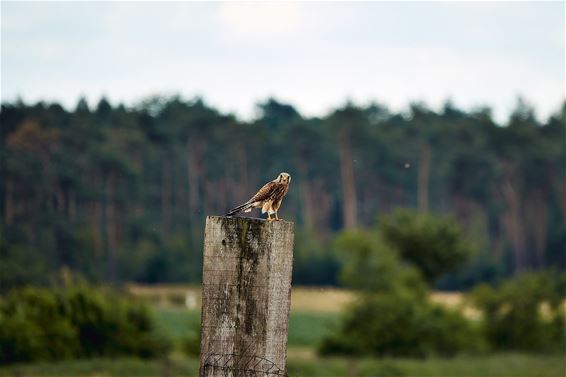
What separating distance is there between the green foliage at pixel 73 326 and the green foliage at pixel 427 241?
17224 millimetres

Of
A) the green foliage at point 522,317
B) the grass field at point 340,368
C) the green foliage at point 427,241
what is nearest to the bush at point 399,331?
the green foliage at point 522,317

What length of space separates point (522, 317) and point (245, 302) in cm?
4465

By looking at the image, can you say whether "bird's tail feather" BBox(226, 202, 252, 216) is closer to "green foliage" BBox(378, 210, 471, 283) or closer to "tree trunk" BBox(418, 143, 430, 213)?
"green foliage" BBox(378, 210, 471, 283)

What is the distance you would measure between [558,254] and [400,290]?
50101 mm

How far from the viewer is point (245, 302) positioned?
4410 millimetres

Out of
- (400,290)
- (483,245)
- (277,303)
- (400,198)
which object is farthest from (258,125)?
(277,303)

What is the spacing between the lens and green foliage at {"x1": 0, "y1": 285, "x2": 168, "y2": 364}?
31.6m

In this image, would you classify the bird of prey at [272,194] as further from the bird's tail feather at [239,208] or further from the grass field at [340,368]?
the grass field at [340,368]

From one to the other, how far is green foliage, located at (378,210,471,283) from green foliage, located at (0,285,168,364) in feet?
56.5

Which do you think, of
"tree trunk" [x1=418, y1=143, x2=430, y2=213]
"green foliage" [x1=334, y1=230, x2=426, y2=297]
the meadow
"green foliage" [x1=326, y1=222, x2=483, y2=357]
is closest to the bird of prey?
the meadow

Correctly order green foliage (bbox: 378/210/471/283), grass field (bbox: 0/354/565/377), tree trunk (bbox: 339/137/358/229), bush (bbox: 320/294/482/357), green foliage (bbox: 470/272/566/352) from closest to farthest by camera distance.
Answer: grass field (bbox: 0/354/565/377), bush (bbox: 320/294/482/357), green foliage (bbox: 470/272/566/352), green foliage (bbox: 378/210/471/283), tree trunk (bbox: 339/137/358/229)

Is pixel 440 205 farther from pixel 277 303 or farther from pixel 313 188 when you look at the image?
pixel 277 303

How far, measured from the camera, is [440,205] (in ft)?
317

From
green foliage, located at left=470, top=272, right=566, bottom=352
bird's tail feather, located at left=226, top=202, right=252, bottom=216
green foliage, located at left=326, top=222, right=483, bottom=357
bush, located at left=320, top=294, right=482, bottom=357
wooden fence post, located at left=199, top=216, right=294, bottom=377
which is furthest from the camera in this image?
green foliage, located at left=470, top=272, right=566, bottom=352
